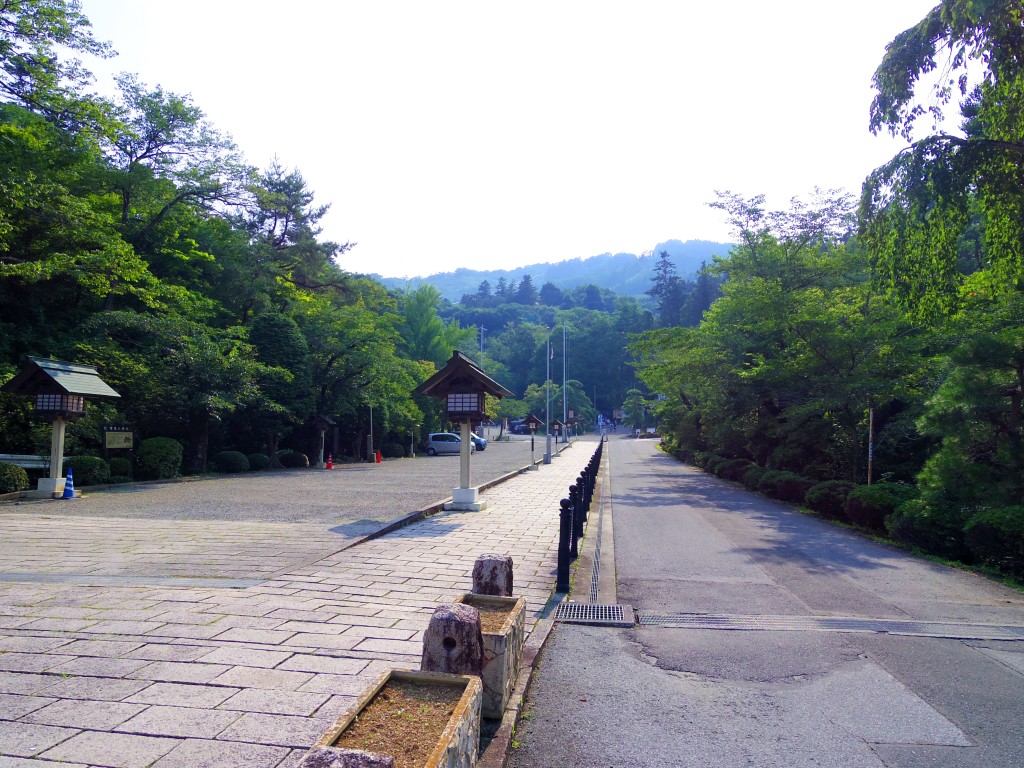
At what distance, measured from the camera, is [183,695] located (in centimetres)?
412

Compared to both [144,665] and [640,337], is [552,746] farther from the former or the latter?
[640,337]

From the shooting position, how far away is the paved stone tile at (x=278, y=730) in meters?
3.58

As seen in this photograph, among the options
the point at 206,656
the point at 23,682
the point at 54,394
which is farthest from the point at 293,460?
the point at 23,682

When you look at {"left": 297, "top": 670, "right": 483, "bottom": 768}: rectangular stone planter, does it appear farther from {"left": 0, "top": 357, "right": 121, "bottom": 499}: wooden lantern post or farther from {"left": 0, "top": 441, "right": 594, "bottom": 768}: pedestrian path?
{"left": 0, "top": 357, "right": 121, "bottom": 499}: wooden lantern post

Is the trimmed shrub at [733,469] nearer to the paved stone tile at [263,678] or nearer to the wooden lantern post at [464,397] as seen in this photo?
the wooden lantern post at [464,397]

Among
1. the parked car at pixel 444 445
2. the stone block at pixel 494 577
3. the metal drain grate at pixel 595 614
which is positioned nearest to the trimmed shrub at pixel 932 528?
the metal drain grate at pixel 595 614

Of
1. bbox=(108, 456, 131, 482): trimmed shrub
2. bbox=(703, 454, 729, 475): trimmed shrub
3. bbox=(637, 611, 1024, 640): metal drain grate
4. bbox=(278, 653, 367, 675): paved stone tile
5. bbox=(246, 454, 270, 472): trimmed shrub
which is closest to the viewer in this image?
bbox=(278, 653, 367, 675): paved stone tile

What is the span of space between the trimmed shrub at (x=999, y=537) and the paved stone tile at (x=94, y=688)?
380 inches

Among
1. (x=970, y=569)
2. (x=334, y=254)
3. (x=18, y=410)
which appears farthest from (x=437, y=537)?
(x=334, y=254)

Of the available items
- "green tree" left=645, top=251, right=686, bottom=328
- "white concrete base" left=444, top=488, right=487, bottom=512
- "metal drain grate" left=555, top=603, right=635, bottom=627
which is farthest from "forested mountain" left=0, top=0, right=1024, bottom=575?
"green tree" left=645, top=251, right=686, bottom=328

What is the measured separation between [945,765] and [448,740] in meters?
2.79

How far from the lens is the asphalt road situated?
3822mm

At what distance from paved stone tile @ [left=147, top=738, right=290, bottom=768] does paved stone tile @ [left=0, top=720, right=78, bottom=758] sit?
2.14 feet

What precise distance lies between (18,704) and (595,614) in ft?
15.2
